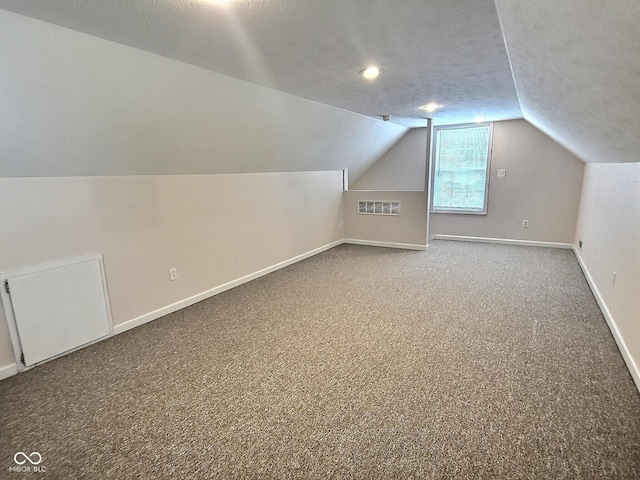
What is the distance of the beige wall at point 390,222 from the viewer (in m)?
5.55

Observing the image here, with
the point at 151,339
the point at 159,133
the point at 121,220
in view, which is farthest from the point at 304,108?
the point at 151,339

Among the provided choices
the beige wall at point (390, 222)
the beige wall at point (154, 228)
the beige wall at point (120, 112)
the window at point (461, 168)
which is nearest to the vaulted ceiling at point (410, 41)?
the beige wall at point (120, 112)

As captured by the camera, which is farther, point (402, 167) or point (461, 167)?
point (402, 167)

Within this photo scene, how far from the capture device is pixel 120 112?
90.4 inches

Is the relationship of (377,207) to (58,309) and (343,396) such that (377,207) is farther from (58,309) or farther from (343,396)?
(58,309)

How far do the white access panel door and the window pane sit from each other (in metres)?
5.57

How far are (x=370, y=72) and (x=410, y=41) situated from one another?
639 mm

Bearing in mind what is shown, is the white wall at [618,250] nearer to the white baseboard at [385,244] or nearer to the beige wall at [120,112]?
the white baseboard at [385,244]

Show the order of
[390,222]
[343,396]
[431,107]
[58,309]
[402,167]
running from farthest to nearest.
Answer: [402,167], [390,222], [431,107], [58,309], [343,396]

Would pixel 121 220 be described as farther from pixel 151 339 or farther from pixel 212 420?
pixel 212 420

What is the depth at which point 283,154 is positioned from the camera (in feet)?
13.9

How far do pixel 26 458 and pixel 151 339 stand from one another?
118 cm

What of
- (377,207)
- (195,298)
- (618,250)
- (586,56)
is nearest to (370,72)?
(586,56)

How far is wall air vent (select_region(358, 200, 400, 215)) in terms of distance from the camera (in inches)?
225
